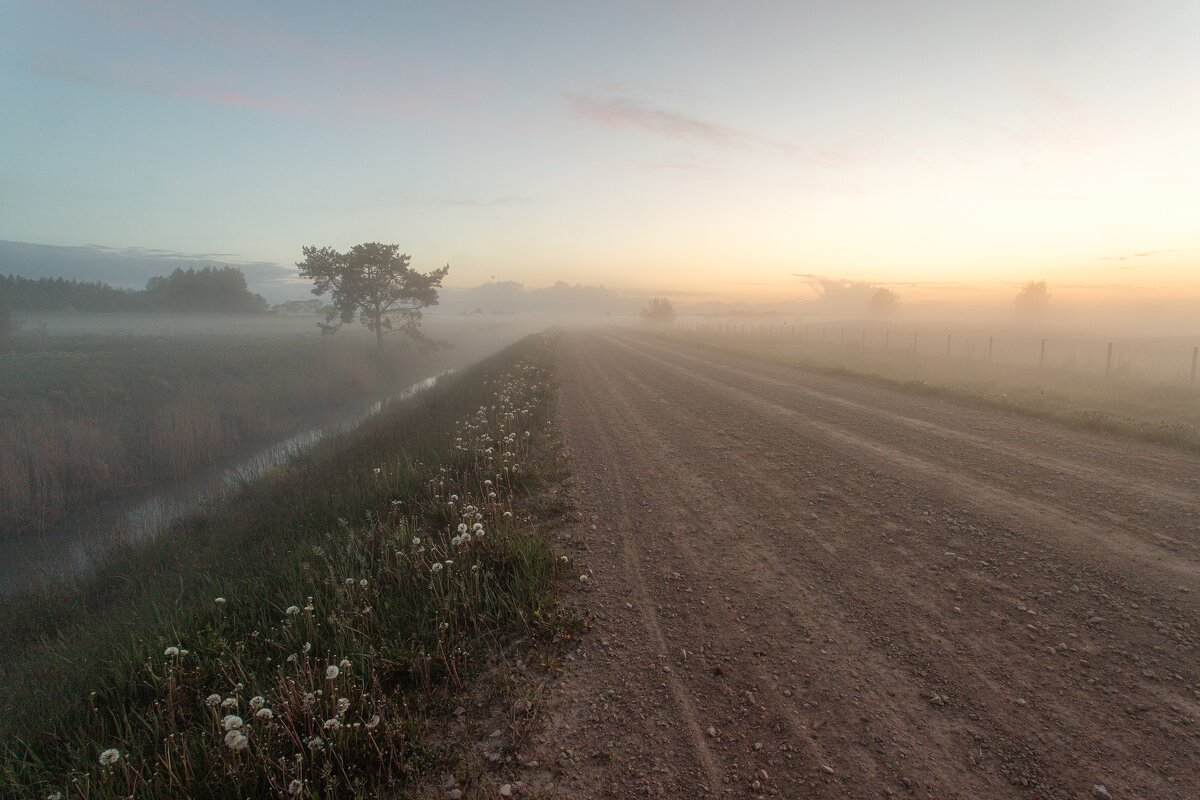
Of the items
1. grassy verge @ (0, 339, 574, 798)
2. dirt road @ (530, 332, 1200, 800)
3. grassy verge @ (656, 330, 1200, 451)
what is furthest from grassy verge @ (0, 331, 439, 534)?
grassy verge @ (656, 330, 1200, 451)

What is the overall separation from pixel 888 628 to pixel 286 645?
16.3 feet

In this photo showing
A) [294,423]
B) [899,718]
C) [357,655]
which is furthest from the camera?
[294,423]

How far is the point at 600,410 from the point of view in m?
14.2

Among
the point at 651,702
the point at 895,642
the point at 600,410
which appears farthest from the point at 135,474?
the point at 895,642

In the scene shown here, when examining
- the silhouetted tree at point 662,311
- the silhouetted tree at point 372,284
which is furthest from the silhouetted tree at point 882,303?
the silhouetted tree at point 372,284

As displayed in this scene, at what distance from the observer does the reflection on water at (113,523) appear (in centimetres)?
941

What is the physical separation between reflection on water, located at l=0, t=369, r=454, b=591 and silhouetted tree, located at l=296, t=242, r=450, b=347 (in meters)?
23.0

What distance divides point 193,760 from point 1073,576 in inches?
281

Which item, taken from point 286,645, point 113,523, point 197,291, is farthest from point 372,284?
point 197,291

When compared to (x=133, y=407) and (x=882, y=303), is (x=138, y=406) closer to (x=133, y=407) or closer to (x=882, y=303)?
(x=133, y=407)

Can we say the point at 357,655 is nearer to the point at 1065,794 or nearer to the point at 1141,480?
the point at 1065,794

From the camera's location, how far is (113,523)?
452 inches

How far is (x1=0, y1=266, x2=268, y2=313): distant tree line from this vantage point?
77000 mm

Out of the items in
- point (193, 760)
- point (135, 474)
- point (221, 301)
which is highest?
point (221, 301)
